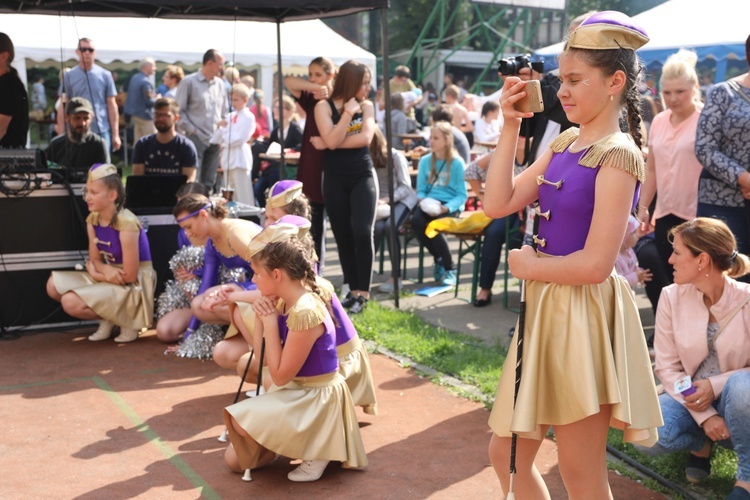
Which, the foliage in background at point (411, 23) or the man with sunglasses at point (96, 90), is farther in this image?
the foliage in background at point (411, 23)

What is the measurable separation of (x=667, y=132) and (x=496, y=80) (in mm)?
26303

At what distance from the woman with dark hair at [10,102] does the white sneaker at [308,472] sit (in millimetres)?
4847

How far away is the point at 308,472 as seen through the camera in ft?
13.4

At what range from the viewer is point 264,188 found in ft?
38.5

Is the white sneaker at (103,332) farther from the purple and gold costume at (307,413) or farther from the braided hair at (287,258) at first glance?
the braided hair at (287,258)

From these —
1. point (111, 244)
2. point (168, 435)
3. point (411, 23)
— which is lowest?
point (168, 435)

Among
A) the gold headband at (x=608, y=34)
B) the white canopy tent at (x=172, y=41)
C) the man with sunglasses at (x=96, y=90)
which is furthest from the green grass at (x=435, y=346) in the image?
the white canopy tent at (x=172, y=41)

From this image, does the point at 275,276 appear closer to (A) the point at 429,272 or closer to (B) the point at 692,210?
(B) the point at 692,210

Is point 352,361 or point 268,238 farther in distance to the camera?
point 352,361

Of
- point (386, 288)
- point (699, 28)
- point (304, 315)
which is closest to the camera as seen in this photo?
point (304, 315)

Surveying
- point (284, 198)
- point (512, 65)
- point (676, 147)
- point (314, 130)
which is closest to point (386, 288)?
point (314, 130)

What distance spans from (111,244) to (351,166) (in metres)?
1.98

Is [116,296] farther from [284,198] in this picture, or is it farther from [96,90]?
[96,90]

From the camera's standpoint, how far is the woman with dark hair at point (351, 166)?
7.07 meters
